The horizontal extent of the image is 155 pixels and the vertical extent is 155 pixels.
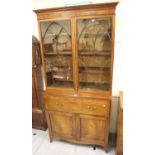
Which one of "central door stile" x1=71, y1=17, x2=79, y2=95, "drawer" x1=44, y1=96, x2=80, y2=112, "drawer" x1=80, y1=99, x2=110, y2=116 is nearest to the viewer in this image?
"central door stile" x1=71, y1=17, x2=79, y2=95

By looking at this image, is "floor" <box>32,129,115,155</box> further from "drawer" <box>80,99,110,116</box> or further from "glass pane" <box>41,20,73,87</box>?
"glass pane" <box>41,20,73,87</box>

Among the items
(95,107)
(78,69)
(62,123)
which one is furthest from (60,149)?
(78,69)

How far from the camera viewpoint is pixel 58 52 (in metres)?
1.86

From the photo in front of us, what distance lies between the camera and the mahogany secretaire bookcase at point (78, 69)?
160 centimetres

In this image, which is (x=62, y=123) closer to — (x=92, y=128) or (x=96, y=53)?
(x=92, y=128)

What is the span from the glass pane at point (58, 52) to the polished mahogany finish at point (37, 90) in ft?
0.80

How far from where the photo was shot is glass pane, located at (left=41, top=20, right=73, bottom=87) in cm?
173

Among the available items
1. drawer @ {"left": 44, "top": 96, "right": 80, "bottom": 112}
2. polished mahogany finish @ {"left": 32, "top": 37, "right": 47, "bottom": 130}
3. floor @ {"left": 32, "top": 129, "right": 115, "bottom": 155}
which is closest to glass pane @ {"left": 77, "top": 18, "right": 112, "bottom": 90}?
drawer @ {"left": 44, "top": 96, "right": 80, "bottom": 112}

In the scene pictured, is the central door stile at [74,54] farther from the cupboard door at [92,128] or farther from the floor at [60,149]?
the floor at [60,149]

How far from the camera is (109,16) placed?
1480mm

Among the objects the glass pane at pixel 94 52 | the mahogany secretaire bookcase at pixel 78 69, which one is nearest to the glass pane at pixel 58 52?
the mahogany secretaire bookcase at pixel 78 69
